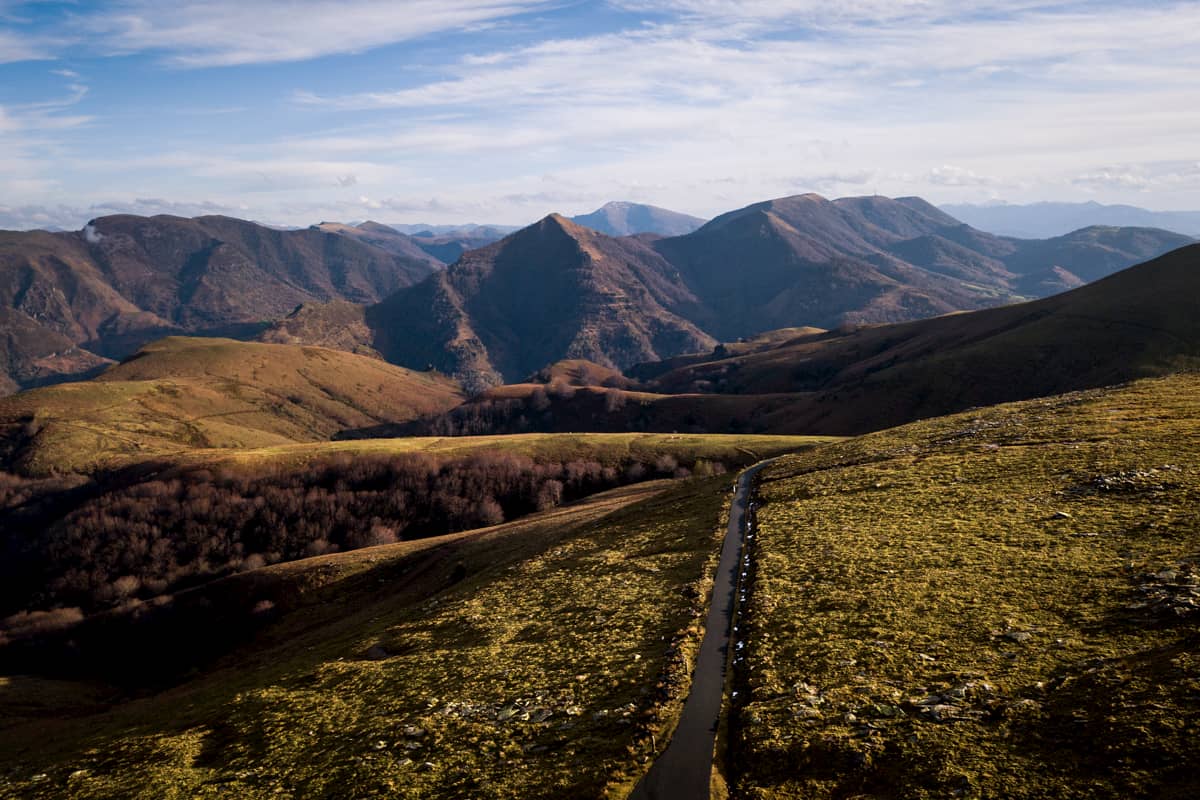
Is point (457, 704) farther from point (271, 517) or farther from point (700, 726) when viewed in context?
point (271, 517)

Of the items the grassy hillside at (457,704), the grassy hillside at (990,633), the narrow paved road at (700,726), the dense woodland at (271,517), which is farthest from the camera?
the dense woodland at (271,517)

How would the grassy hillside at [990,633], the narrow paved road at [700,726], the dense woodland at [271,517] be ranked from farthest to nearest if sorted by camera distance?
the dense woodland at [271,517] → the narrow paved road at [700,726] → the grassy hillside at [990,633]

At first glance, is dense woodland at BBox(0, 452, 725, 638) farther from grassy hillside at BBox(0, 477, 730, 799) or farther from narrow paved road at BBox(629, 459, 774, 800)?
narrow paved road at BBox(629, 459, 774, 800)

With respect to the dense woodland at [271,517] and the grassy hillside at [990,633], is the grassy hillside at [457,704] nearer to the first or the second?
the grassy hillside at [990,633]

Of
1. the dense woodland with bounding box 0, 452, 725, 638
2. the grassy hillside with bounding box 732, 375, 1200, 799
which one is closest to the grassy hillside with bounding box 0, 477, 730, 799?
the grassy hillside with bounding box 732, 375, 1200, 799

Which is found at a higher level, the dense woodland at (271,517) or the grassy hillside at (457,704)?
the grassy hillside at (457,704)

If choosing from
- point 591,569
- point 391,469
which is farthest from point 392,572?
point 391,469

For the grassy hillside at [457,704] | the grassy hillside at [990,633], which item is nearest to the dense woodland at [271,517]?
the grassy hillside at [457,704]

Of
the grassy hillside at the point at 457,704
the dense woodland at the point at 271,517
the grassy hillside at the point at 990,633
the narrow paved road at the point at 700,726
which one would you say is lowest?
the dense woodland at the point at 271,517
